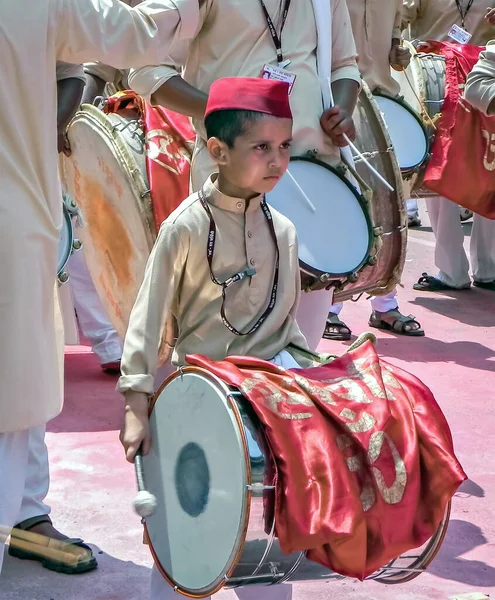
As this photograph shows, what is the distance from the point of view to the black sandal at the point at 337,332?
698cm

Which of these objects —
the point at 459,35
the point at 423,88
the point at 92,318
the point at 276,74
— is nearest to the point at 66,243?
the point at 276,74

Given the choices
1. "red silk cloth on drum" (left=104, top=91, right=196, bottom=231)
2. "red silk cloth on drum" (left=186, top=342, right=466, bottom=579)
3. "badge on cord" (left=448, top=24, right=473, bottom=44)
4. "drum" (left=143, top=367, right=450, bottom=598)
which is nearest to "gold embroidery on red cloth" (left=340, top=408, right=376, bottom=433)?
"red silk cloth on drum" (left=186, top=342, right=466, bottom=579)

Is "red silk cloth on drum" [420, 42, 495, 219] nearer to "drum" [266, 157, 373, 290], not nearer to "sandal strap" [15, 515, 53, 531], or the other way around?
"drum" [266, 157, 373, 290]

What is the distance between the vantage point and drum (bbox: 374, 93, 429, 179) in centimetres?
661

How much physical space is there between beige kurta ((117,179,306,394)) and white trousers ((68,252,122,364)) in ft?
10.3

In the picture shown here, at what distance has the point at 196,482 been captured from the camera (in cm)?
261

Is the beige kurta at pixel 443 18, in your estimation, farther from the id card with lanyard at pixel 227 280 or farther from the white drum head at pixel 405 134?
the id card with lanyard at pixel 227 280

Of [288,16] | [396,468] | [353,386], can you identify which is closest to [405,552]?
[396,468]

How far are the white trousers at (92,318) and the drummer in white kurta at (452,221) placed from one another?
3.04 m

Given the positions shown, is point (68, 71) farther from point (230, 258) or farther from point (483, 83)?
point (483, 83)

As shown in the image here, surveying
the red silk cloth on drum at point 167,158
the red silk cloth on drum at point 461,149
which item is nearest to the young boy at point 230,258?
the red silk cloth on drum at point 167,158

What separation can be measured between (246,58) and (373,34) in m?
2.73

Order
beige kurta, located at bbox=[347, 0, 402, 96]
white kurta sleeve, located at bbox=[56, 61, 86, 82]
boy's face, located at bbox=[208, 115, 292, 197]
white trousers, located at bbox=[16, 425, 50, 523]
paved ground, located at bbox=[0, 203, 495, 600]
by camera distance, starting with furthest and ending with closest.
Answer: beige kurta, located at bbox=[347, 0, 402, 96] < white trousers, located at bbox=[16, 425, 50, 523] < paved ground, located at bbox=[0, 203, 495, 600] < white kurta sleeve, located at bbox=[56, 61, 86, 82] < boy's face, located at bbox=[208, 115, 292, 197]

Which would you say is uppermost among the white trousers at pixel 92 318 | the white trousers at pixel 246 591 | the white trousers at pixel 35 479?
the white trousers at pixel 246 591
